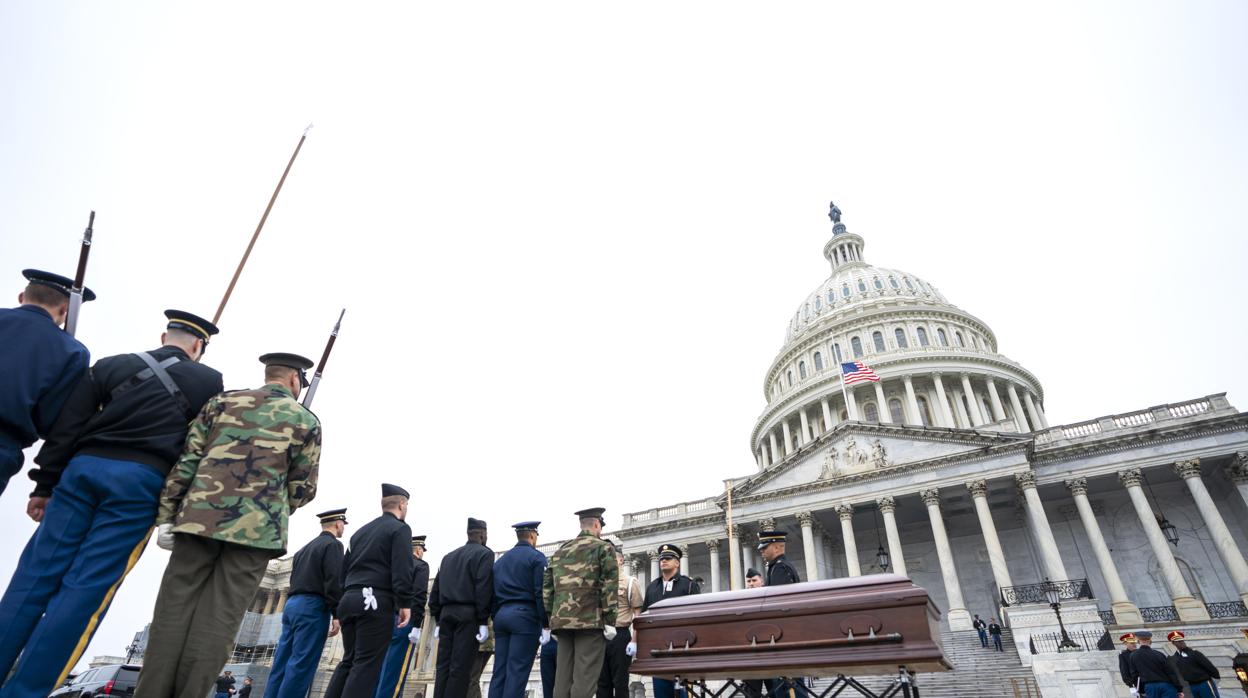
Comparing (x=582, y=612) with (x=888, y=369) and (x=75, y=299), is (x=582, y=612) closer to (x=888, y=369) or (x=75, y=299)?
(x=75, y=299)

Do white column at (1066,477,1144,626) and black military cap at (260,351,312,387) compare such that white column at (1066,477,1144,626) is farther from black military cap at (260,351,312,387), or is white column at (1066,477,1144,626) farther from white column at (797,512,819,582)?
black military cap at (260,351,312,387)

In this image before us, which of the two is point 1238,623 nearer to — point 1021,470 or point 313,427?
point 1021,470

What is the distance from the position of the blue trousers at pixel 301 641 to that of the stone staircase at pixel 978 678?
557 inches

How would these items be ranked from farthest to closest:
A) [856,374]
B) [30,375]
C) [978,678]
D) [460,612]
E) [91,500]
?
[856,374]
[978,678]
[460,612]
[30,375]
[91,500]

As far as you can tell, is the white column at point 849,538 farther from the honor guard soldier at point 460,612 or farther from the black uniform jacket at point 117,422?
the black uniform jacket at point 117,422

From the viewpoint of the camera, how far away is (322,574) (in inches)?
325

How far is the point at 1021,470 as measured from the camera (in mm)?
27859

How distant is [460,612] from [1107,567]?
29431 millimetres

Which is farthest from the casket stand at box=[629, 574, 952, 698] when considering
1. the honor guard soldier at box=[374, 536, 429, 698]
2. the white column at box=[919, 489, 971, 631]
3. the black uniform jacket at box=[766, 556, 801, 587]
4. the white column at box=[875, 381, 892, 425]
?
the white column at box=[875, 381, 892, 425]

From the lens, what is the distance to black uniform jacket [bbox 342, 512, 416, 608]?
7.19 metres

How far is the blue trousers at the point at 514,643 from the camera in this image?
7703 millimetres

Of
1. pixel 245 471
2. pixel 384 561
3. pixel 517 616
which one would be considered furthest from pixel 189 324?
pixel 517 616

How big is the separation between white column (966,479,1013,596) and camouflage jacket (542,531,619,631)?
24.6 meters

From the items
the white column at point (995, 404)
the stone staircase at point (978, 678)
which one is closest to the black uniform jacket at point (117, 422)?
the stone staircase at point (978, 678)
